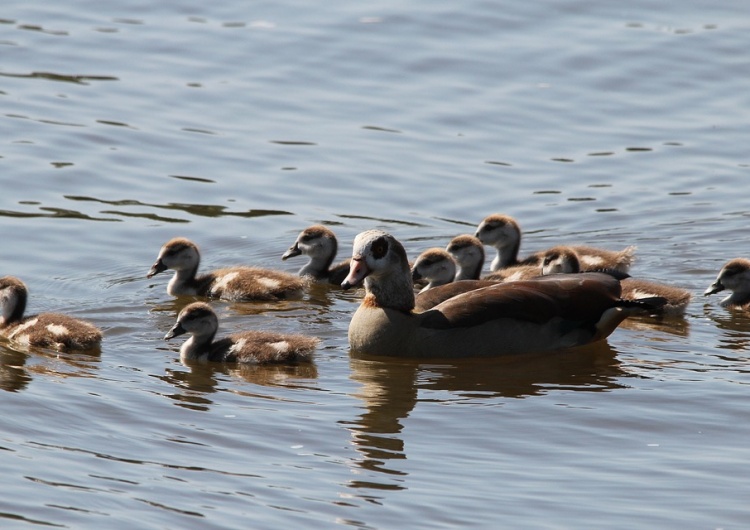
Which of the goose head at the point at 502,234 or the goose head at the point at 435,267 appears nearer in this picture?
the goose head at the point at 435,267

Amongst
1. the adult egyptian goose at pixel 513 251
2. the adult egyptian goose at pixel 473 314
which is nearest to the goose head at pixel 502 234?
the adult egyptian goose at pixel 513 251

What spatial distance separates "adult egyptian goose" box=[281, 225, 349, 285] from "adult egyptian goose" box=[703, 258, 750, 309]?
11.3 feet

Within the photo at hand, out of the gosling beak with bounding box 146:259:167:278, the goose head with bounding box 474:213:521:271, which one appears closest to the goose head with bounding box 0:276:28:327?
the gosling beak with bounding box 146:259:167:278

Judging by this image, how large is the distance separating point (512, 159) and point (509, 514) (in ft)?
30.9

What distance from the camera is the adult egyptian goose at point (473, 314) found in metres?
11.6

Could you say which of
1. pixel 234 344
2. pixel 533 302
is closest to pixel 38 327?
pixel 234 344

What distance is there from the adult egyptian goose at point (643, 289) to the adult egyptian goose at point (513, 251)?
0.42 meters

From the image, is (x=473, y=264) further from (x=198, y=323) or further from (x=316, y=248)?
(x=198, y=323)

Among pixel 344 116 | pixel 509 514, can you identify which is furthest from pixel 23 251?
pixel 509 514

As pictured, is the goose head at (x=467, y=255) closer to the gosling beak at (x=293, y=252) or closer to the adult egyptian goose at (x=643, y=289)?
the adult egyptian goose at (x=643, y=289)

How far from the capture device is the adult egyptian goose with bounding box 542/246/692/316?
1277 cm

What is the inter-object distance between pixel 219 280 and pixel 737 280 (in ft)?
15.3

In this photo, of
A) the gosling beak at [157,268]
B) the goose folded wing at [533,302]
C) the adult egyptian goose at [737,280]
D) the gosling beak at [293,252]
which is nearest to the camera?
the goose folded wing at [533,302]

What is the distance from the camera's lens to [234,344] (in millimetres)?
11602
